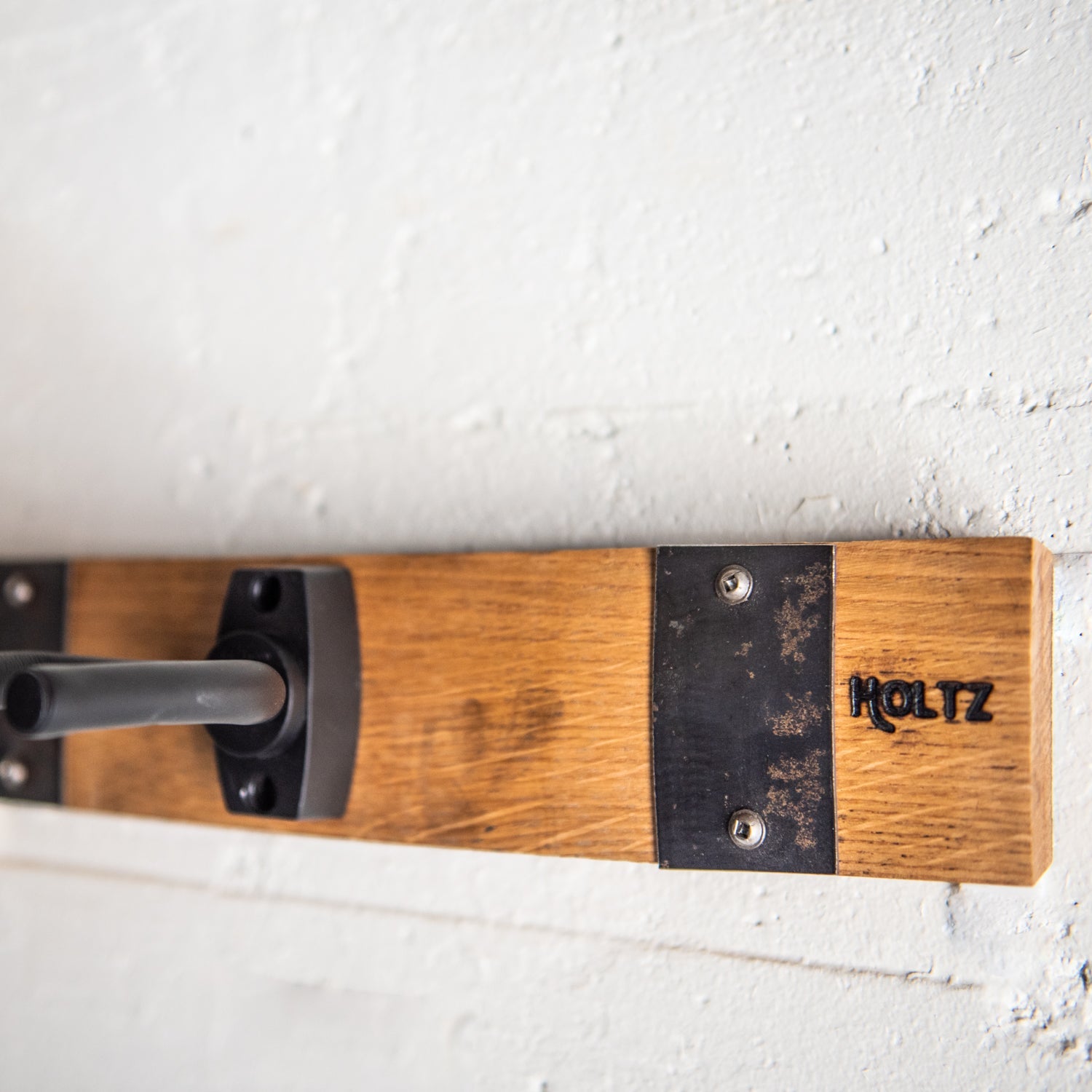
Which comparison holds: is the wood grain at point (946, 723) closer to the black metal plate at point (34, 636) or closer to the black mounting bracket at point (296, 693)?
the black mounting bracket at point (296, 693)

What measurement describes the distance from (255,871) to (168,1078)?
0.38 ft

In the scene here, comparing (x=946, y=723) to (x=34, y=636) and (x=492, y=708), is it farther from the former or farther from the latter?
(x=34, y=636)

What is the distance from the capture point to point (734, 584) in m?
0.36

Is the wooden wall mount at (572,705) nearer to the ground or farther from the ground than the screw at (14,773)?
farther from the ground

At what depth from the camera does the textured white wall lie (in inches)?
14.8

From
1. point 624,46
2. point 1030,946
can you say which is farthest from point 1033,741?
point 624,46

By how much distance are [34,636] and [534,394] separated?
0.91 ft

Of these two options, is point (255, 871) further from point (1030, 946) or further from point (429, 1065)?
point (1030, 946)

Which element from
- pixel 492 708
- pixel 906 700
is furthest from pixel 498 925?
pixel 906 700

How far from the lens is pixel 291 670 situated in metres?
0.40

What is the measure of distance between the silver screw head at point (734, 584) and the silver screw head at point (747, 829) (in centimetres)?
8

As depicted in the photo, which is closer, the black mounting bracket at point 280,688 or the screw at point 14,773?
the black mounting bracket at point 280,688

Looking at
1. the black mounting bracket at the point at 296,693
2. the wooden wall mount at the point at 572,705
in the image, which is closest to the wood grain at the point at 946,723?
the wooden wall mount at the point at 572,705

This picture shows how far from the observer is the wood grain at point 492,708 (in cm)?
37
